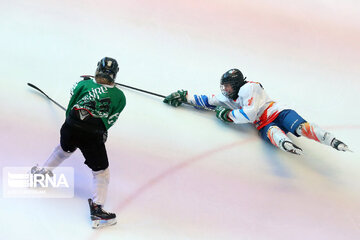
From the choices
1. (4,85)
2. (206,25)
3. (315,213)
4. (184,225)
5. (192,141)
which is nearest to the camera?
(184,225)

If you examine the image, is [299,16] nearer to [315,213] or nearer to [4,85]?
[315,213]

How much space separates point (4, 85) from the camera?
3057 millimetres

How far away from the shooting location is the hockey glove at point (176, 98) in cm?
320

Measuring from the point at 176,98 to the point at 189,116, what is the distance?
0.57 ft

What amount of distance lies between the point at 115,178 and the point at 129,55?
1507 mm

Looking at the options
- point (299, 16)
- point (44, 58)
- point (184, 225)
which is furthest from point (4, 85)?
point (299, 16)

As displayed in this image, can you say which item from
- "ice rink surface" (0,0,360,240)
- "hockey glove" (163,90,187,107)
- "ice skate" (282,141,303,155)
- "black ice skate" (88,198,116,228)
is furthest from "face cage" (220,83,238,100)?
"black ice skate" (88,198,116,228)

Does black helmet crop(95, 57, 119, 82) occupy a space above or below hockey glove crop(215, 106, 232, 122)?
above

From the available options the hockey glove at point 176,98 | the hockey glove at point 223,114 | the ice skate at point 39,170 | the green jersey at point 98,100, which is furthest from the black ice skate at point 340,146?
the ice skate at point 39,170

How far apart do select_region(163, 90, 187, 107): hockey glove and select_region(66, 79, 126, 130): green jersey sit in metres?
1.05

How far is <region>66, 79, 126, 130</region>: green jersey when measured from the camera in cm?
208

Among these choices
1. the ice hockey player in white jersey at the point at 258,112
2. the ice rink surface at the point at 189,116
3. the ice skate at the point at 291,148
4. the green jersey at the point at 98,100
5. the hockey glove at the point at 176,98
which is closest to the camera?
the green jersey at the point at 98,100

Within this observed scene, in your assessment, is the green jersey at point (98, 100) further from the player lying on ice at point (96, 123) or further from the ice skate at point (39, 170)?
the ice skate at point (39, 170)

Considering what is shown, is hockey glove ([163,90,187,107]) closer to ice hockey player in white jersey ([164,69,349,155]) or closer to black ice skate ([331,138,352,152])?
ice hockey player in white jersey ([164,69,349,155])
